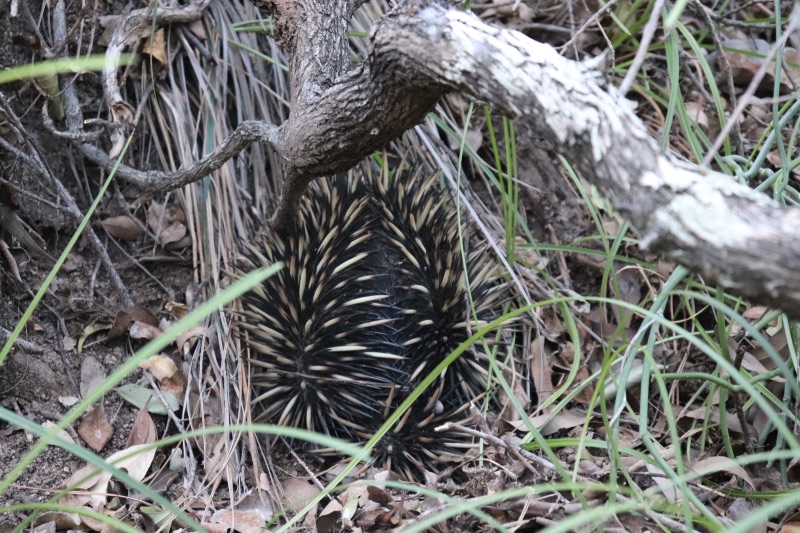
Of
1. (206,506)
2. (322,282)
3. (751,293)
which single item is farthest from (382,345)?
(751,293)

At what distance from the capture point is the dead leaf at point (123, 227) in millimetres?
2828

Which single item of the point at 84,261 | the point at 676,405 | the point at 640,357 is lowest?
the point at 676,405

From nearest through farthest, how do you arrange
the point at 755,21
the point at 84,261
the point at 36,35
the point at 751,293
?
the point at 751,293, the point at 36,35, the point at 84,261, the point at 755,21

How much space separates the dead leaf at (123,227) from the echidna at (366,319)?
494 mm

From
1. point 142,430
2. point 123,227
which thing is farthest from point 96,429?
point 123,227

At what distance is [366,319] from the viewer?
7.87 feet

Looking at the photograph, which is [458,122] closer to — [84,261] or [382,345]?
[382,345]

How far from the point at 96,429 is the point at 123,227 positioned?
0.83 meters

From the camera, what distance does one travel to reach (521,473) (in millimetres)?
1981

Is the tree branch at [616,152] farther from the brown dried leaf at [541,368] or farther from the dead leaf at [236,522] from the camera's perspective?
the brown dried leaf at [541,368]

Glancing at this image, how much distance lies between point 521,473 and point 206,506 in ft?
3.04

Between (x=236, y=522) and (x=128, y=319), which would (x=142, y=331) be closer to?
(x=128, y=319)

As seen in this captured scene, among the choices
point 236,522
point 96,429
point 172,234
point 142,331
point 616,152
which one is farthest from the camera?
point 172,234

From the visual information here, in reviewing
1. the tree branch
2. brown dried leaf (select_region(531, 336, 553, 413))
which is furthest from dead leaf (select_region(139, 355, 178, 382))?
the tree branch
